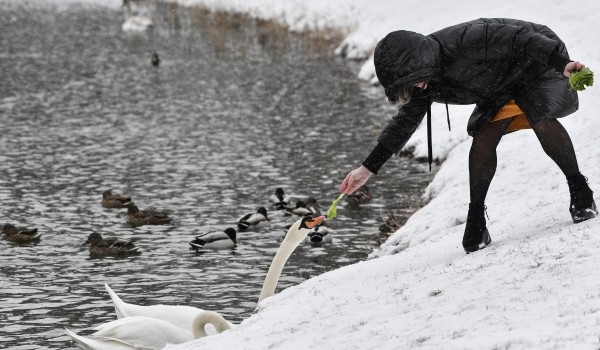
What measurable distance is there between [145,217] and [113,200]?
53.1 inches

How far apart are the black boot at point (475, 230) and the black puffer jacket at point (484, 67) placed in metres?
0.76

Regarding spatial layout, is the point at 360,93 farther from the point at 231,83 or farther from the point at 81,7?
the point at 81,7

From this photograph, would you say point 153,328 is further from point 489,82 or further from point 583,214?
point 583,214

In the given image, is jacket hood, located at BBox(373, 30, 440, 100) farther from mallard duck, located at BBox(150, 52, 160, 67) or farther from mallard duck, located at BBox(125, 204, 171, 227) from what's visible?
mallard duck, located at BBox(150, 52, 160, 67)

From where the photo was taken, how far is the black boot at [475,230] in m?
8.55

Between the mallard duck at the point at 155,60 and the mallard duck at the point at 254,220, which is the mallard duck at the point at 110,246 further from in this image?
the mallard duck at the point at 155,60

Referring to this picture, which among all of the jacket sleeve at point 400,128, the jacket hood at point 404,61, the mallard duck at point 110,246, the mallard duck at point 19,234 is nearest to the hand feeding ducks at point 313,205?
the mallard duck at point 110,246

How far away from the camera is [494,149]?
8391 millimetres

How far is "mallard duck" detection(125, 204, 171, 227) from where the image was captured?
53.8ft

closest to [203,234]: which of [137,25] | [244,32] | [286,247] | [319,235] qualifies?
[319,235]

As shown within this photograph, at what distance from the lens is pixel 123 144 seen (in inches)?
930

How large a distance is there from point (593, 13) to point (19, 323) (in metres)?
20.2

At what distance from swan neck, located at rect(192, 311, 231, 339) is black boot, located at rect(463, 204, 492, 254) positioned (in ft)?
7.54

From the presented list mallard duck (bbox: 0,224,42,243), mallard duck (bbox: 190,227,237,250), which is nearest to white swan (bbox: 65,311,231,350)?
mallard duck (bbox: 190,227,237,250)
